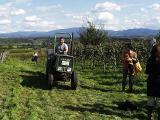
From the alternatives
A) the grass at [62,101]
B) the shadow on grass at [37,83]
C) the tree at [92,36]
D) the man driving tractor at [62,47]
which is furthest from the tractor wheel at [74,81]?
the tree at [92,36]

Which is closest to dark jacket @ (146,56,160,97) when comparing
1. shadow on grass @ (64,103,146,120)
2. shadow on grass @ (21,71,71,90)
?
shadow on grass @ (64,103,146,120)

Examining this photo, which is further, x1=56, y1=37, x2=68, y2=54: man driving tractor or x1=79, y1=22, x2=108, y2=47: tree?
x1=79, y1=22, x2=108, y2=47: tree

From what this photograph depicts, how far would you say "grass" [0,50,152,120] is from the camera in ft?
37.9

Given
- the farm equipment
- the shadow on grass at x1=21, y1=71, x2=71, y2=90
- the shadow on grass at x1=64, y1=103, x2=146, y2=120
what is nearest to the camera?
the shadow on grass at x1=64, y1=103, x2=146, y2=120

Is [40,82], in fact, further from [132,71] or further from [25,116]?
[25,116]

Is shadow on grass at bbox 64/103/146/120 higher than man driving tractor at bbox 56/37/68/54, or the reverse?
man driving tractor at bbox 56/37/68/54

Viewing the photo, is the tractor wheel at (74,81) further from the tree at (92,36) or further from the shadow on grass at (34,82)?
the tree at (92,36)

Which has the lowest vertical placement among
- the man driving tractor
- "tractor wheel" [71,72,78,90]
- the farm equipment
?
"tractor wheel" [71,72,78,90]

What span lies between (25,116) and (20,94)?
411 centimetres

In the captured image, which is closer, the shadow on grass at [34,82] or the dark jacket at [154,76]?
the dark jacket at [154,76]

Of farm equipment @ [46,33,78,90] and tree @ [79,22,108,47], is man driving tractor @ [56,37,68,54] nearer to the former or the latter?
farm equipment @ [46,33,78,90]

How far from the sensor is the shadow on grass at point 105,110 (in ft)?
39.3

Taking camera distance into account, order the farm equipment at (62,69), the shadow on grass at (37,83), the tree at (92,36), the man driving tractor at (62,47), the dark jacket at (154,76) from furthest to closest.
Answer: the tree at (92,36) < the shadow on grass at (37,83) < the man driving tractor at (62,47) < the farm equipment at (62,69) < the dark jacket at (154,76)

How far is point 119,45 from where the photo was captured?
4106 cm
